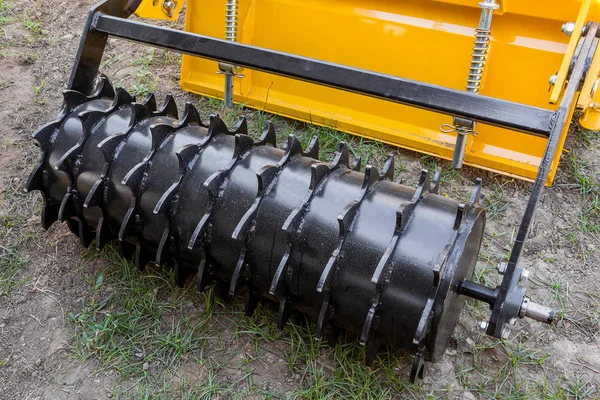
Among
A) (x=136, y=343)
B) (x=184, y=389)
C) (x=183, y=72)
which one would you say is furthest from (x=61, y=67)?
(x=184, y=389)

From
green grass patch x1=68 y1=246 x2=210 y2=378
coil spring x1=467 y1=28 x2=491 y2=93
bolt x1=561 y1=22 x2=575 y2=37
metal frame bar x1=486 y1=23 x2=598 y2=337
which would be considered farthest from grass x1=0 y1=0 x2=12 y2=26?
metal frame bar x1=486 y1=23 x2=598 y2=337

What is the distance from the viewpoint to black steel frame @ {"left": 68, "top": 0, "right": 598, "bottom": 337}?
4.70 ft

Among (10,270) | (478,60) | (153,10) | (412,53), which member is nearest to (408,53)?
(412,53)

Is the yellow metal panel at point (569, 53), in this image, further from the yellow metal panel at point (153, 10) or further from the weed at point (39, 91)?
the weed at point (39, 91)

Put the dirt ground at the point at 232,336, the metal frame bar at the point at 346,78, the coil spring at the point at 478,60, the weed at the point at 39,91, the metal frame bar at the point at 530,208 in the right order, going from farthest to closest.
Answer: the weed at the point at 39,91
the coil spring at the point at 478,60
the dirt ground at the point at 232,336
the metal frame bar at the point at 346,78
the metal frame bar at the point at 530,208

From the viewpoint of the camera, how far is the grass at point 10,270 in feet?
6.72

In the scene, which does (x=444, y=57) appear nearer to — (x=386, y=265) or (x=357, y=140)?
(x=357, y=140)

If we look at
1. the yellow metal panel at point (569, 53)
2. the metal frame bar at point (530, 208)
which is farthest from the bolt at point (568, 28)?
the metal frame bar at point (530, 208)

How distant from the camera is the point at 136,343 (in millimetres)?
1855

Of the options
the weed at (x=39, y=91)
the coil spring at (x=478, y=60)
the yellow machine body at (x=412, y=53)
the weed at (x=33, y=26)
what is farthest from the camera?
the weed at (x=33, y=26)

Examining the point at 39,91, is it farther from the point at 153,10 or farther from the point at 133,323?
the point at 133,323

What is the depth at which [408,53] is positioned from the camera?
2486 millimetres

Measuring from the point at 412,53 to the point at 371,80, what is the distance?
902mm

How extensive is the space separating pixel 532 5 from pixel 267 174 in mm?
1290
